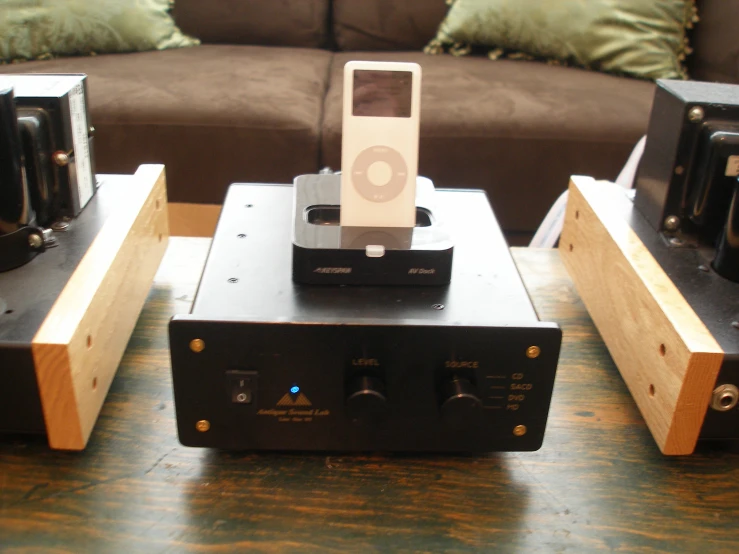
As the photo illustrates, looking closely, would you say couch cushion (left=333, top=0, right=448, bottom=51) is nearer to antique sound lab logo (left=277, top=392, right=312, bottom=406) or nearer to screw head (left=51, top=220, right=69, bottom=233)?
screw head (left=51, top=220, right=69, bottom=233)

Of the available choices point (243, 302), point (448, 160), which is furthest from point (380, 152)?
point (448, 160)

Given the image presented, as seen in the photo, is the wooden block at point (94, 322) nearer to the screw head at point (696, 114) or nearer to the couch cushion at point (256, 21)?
the screw head at point (696, 114)

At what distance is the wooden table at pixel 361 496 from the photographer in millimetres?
548

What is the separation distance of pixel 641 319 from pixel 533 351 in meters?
0.16

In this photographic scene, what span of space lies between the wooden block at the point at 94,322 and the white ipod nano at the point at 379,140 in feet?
0.73

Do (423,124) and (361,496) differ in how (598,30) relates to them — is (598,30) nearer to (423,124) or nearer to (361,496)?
(423,124)

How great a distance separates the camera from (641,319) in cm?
68

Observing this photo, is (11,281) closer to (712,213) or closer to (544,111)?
(712,213)

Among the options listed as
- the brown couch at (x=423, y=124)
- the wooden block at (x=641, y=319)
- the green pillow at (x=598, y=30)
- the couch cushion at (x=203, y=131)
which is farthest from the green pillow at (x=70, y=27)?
the wooden block at (x=641, y=319)

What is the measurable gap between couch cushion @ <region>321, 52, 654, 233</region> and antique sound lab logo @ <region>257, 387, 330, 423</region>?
35.0 inches

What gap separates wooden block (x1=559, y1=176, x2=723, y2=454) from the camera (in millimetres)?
589

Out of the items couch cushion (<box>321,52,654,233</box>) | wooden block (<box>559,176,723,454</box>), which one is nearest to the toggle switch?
wooden block (<box>559,176,723,454</box>)

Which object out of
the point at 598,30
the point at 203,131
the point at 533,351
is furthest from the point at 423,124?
the point at 533,351

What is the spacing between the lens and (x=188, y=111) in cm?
143
